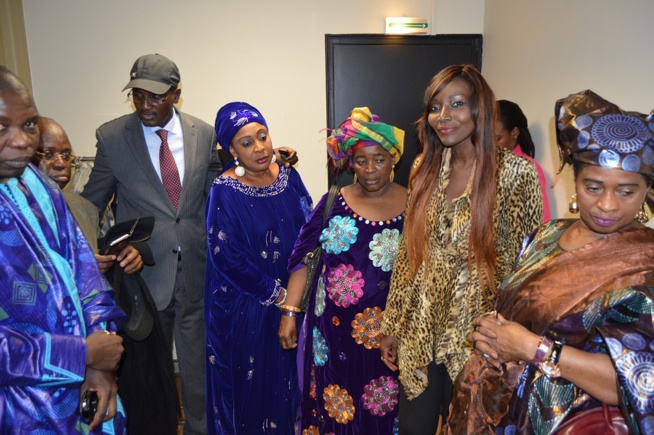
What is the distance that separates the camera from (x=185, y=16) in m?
3.75

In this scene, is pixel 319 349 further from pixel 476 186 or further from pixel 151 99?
pixel 151 99

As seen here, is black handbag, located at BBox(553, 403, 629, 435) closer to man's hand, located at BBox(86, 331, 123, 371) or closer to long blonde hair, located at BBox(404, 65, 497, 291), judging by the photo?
long blonde hair, located at BBox(404, 65, 497, 291)

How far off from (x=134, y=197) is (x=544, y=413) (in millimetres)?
2189

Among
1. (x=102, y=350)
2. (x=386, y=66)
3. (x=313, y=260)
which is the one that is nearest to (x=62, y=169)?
(x=102, y=350)

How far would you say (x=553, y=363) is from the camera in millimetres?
1177

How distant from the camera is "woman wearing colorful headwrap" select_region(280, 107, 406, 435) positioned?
2045 millimetres

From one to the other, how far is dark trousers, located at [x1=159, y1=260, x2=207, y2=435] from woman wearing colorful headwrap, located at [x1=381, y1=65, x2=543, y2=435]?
127 cm

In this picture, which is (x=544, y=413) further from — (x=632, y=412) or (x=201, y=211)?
(x=201, y=211)

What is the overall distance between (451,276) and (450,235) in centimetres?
14

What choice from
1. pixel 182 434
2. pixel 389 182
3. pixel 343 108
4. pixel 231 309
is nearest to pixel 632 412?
pixel 389 182

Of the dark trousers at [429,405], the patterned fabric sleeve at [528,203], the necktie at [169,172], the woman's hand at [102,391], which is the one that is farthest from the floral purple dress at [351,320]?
the woman's hand at [102,391]

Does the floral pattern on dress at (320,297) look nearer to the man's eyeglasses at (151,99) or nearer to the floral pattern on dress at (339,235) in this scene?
the floral pattern on dress at (339,235)

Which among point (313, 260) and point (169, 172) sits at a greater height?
point (169, 172)

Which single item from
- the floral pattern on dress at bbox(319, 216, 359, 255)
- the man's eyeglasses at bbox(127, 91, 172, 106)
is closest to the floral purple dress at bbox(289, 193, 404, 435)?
the floral pattern on dress at bbox(319, 216, 359, 255)
